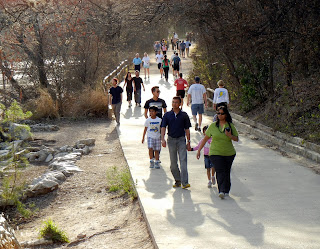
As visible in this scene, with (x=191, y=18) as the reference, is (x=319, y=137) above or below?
below

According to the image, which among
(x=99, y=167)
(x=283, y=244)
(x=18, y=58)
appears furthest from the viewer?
(x=18, y=58)

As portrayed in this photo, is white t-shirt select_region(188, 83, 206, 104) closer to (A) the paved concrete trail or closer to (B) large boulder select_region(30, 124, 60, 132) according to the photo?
(A) the paved concrete trail

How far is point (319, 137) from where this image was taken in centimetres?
1334

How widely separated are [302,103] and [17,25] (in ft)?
41.1

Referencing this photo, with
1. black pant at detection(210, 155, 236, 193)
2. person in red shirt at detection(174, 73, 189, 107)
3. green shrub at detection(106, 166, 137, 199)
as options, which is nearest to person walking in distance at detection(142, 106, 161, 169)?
green shrub at detection(106, 166, 137, 199)

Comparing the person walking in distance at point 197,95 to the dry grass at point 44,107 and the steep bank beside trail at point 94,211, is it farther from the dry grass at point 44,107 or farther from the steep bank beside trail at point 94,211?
the dry grass at point 44,107

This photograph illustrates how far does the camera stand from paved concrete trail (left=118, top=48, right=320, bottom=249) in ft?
22.8

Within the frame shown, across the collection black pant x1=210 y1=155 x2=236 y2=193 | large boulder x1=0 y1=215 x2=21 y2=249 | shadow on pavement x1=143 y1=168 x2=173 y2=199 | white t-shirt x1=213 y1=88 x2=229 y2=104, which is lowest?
large boulder x1=0 y1=215 x2=21 y2=249

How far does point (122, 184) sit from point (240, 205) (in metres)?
3.16

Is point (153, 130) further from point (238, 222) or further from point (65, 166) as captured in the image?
point (238, 222)

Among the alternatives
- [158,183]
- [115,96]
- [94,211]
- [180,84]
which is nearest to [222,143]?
[158,183]

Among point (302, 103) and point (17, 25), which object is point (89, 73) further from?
point (302, 103)

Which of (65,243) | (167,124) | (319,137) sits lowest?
(65,243)

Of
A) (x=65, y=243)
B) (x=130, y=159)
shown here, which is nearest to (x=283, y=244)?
(x=65, y=243)
